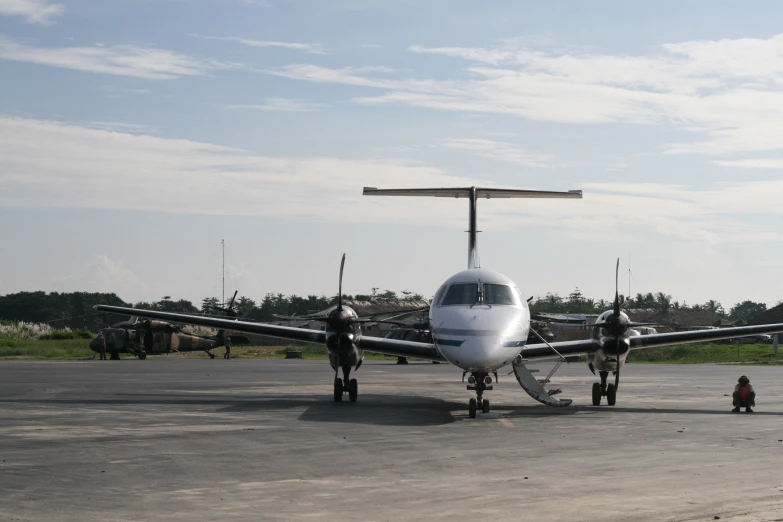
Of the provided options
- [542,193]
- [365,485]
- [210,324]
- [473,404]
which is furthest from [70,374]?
[365,485]

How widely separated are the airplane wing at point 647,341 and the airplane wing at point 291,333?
2422 millimetres

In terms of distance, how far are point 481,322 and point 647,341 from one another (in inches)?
283

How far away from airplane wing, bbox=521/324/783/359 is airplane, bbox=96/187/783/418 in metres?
0.02

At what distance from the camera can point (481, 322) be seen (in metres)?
18.3

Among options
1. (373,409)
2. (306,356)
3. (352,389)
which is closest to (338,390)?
(352,389)

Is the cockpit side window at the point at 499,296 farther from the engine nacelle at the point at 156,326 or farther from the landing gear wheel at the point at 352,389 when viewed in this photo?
the engine nacelle at the point at 156,326

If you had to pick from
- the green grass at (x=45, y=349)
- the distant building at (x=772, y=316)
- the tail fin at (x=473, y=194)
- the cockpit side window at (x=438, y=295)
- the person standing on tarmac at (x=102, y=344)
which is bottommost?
the green grass at (x=45, y=349)

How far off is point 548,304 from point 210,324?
363ft

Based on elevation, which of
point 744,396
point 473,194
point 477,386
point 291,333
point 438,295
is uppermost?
point 473,194

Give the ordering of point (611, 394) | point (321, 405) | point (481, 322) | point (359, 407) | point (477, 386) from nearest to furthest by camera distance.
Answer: point (481, 322), point (477, 386), point (359, 407), point (321, 405), point (611, 394)

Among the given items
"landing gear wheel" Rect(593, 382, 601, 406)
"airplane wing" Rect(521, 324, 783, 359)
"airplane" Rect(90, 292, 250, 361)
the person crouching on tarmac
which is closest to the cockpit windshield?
"airplane wing" Rect(521, 324, 783, 359)

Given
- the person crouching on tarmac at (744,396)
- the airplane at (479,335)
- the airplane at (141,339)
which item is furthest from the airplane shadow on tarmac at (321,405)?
the airplane at (141,339)

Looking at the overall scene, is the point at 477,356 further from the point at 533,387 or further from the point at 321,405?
the point at 321,405

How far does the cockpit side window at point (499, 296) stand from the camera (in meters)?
19.4
